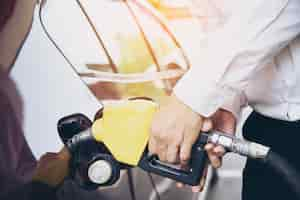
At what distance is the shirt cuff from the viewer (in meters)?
0.68

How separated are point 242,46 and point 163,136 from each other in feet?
0.54

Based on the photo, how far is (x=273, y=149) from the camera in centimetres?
80

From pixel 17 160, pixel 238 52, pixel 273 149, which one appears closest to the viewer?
pixel 238 52

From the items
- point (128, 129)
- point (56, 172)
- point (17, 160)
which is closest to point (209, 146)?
point (128, 129)

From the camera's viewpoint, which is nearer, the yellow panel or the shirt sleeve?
the shirt sleeve

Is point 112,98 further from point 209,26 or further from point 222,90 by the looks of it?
point 222,90

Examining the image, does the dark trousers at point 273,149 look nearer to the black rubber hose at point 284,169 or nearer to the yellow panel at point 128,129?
the black rubber hose at point 284,169

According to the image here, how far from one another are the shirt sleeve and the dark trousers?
0.15m

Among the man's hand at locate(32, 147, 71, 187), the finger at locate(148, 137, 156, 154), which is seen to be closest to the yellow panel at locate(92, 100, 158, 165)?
the finger at locate(148, 137, 156, 154)

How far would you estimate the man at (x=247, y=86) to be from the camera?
0.64m

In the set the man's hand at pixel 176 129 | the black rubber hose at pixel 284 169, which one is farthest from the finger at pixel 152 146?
the black rubber hose at pixel 284 169

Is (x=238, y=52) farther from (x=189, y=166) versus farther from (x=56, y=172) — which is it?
(x=56, y=172)

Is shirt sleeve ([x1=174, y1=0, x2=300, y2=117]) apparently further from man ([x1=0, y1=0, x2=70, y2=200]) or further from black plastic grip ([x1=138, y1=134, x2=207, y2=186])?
man ([x1=0, y1=0, x2=70, y2=200])

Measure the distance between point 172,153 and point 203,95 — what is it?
0.32ft
